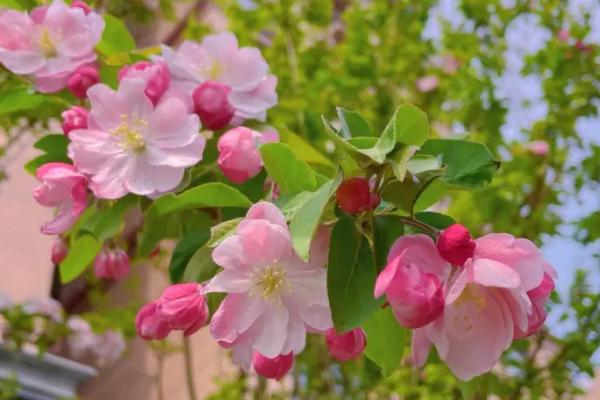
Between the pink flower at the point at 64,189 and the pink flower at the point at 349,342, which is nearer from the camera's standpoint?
the pink flower at the point at 349,342

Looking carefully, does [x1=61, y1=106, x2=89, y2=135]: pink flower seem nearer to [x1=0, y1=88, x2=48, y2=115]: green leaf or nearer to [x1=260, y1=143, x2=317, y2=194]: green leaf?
[x1=0, y1=88, x2=48, y2=115]: green leaf

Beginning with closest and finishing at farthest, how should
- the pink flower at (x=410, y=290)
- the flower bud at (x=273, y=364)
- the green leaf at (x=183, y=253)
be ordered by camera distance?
the pink flower at (x=410, y=290)
the flower bud at (x=273, y=364)
the green leaf at (x=183, y=253)

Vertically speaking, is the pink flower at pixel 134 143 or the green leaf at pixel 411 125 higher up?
the green leaf at pixel 411 125

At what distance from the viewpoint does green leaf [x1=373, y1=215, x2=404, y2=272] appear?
36.1 inches

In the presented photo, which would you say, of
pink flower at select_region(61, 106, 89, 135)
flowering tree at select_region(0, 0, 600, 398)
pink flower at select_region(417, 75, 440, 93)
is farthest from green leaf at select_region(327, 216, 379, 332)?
pink flower at select_region(417, 75, 440, 93)

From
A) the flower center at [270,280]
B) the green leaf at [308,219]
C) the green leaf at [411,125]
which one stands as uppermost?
the green leaf at [411,125]

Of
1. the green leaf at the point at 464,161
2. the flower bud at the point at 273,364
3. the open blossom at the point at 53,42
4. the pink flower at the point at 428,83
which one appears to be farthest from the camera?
the pink flower at the point at 428,83

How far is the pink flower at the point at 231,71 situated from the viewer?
1324mm

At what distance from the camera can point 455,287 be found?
0.85 metres

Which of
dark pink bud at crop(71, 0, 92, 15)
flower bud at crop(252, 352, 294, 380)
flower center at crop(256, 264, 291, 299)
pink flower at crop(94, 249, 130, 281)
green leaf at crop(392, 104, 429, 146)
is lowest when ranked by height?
pink flower at crop(94, 249, 130, 281)

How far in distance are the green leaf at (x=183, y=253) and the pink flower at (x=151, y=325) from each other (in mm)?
99

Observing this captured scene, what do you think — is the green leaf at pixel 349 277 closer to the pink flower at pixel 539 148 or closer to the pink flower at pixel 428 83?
the pink flower at pixel 539 148

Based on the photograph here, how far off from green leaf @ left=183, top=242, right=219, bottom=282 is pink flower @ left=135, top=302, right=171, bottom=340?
51 mm

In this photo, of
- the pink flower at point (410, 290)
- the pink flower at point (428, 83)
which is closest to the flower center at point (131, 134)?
the pink flower at point (410, 290)
